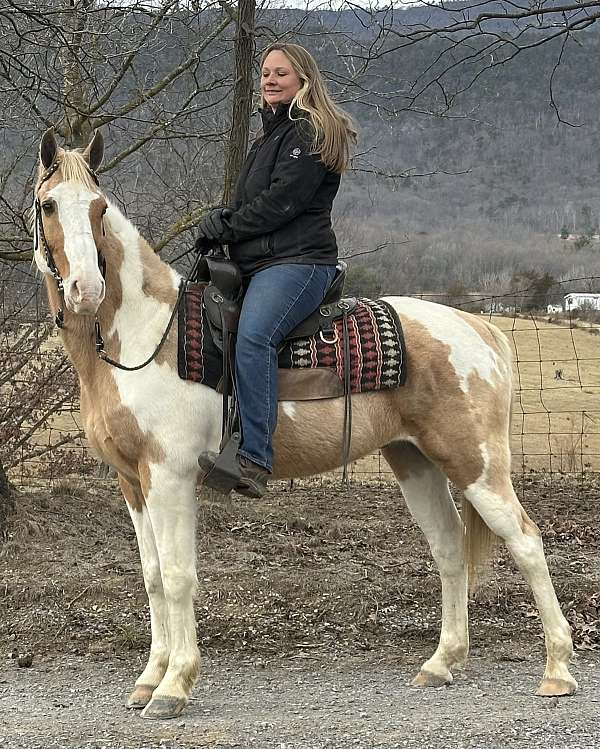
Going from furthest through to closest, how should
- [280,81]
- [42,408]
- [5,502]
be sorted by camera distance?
[42,408] < [5,502] < [280,81]

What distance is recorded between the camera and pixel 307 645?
5309mm

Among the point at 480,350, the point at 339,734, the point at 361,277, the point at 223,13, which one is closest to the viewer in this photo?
the point at 339,734

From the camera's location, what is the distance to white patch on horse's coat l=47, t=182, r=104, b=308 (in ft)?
12.2

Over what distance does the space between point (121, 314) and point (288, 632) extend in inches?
94.0

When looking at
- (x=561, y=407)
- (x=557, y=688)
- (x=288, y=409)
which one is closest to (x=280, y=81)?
(x=288, y=409)

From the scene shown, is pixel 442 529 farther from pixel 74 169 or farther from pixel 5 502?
pixel 5 502

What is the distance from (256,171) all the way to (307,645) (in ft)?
9.35

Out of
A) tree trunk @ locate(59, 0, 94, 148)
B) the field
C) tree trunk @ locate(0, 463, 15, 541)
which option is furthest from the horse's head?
the field

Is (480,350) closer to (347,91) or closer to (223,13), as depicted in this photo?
(347,91)

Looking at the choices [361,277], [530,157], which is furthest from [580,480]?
[530,157]

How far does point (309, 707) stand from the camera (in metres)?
4.33

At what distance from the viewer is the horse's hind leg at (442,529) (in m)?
4.91

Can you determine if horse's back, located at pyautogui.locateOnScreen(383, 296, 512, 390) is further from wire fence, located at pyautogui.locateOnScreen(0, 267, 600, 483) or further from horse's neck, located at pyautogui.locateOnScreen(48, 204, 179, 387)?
wire fence, located at pyautogui.locateOnScreen(0, 267, 600, 483)

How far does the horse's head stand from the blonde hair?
43.3 inches
